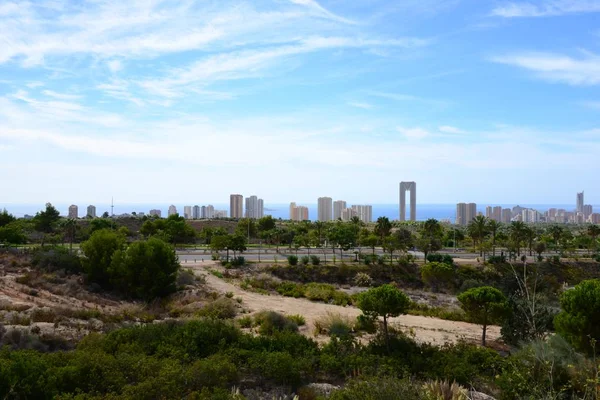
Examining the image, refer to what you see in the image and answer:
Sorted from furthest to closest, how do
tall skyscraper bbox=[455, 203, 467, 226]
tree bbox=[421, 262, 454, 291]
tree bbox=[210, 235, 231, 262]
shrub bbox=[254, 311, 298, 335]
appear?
1. tall skyscraper bbox=[455, 203, 467, 226]
2. tree bbox=[210, 235, 231, 262]
3. tree bbox=[421, 262, 454, 291]
4. shrub bbox=[254, 311, 298, 335]

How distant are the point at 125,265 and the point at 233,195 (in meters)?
130

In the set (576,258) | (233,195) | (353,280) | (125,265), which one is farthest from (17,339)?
(233,195)

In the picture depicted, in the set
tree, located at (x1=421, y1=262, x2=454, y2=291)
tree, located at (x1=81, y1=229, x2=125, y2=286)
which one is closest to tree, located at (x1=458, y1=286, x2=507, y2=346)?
tree, located at (x1=81, y1=229, x2=125, y2=286)

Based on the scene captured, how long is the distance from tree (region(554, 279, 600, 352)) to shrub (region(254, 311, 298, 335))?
9.30 m

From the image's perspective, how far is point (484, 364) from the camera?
482 inches

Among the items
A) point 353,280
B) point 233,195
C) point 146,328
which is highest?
point 233,195

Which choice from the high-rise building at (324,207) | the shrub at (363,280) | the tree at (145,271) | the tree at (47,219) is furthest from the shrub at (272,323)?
the high-rise building at (324,207)

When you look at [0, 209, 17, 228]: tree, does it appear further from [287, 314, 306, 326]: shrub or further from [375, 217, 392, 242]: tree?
[287, 314, 306, 326]: shrub

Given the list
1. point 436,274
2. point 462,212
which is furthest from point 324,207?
point 436,274

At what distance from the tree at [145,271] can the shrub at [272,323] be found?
25.0 ft

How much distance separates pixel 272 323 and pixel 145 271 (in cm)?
942

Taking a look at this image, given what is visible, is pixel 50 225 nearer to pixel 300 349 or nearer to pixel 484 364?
Answer: pixel 300 349

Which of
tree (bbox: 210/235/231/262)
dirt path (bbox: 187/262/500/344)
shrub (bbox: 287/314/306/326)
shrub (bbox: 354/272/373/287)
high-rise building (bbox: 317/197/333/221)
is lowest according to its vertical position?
shrub (bbox: 354/272/373/287)

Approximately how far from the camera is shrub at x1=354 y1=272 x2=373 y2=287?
38500mm
